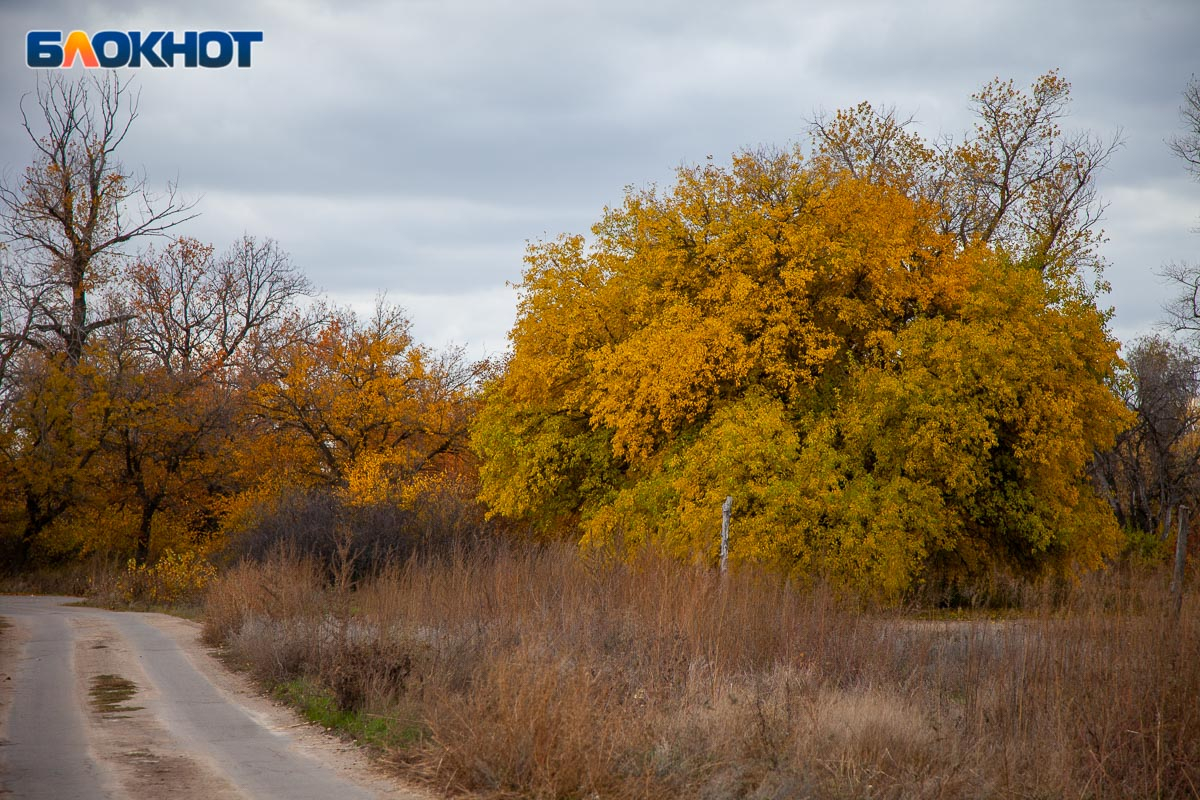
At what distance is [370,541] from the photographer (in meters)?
26.4

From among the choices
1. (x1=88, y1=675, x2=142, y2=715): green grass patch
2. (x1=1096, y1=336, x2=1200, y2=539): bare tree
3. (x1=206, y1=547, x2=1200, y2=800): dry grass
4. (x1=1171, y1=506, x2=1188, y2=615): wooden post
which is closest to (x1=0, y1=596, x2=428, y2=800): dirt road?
(x1=88, y1=675, x2=142, y2=715): green grass patch

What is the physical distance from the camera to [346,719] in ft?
34.9

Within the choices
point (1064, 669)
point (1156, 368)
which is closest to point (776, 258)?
point (1064, 669)

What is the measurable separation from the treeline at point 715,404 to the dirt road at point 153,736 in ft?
13.3

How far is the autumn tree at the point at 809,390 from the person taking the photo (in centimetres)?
2172

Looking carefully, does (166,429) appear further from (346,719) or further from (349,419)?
(346,719)

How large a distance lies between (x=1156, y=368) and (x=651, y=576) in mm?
35556

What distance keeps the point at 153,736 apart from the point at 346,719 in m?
A: 1.83

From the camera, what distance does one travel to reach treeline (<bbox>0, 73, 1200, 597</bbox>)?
2269 centimetres

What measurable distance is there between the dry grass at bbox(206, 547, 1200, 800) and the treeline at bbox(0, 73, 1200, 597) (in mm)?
2566

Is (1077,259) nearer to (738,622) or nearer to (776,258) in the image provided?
(776,258)

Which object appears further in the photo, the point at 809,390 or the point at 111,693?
the point at 809,390

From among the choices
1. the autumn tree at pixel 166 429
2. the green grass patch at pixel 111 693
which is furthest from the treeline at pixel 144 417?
the green grass patch at pixel 111 693

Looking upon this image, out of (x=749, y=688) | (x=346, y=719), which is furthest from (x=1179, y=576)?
(x=346, y=719)
